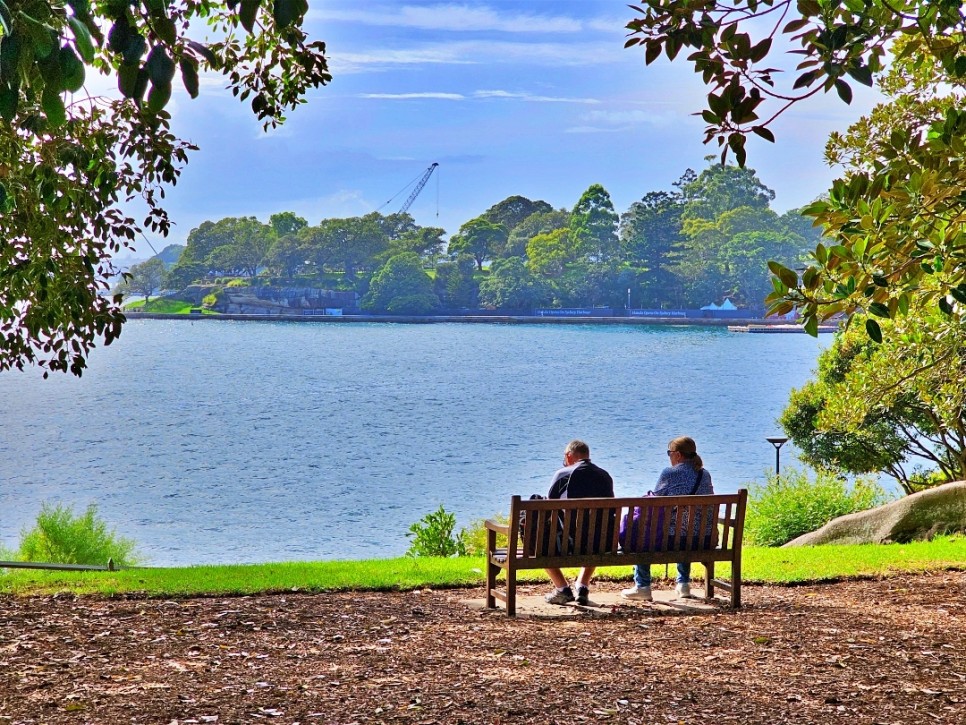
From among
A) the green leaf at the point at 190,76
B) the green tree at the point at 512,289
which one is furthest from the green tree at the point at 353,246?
the green leaf at the point at 190,76

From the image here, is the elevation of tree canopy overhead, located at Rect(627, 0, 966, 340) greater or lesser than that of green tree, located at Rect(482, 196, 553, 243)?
lesser

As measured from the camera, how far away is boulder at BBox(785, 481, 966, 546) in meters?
10.9

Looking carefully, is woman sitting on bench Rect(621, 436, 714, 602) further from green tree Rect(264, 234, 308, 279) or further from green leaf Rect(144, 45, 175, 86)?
green tree Rect(264, 234, 308, 279)

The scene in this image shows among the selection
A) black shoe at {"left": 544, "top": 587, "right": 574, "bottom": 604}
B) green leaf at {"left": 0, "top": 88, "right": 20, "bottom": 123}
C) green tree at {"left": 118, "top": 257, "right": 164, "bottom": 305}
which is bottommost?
black shoe at {"left": 544, "top": 587, "right": 574, "bottom": 604}

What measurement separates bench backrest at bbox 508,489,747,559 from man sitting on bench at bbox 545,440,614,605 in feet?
0.76

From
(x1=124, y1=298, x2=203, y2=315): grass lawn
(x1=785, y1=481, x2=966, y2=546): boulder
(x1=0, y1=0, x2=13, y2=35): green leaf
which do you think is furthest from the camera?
(x1=124, y1=298, x2=203, y2=315): grass lawn

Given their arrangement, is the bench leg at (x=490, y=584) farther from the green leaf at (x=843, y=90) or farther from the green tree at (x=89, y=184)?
the green leaf at (x=843, y=90)

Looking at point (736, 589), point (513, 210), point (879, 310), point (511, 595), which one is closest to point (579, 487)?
point (511, 595)

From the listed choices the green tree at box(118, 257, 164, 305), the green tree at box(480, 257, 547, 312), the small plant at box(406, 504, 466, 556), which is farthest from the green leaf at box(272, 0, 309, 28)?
the green tree at box(118, 257, 164, 305)

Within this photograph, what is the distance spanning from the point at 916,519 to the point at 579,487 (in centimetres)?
603

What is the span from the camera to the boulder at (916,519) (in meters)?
10.9

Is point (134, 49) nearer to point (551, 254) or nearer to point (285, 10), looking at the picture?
point (285, 10)

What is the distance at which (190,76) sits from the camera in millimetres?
1823

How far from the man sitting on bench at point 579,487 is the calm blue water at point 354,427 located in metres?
19.5
